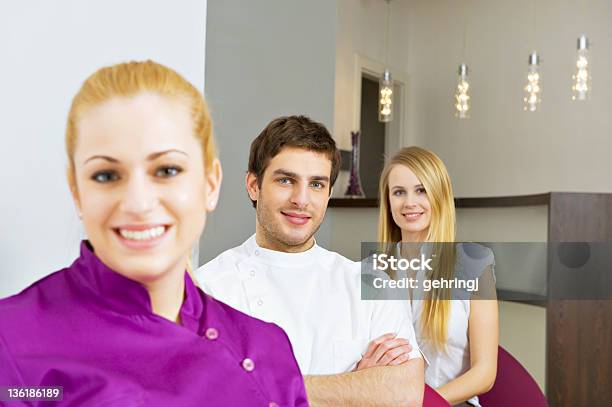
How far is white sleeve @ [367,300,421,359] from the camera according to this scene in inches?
44.5

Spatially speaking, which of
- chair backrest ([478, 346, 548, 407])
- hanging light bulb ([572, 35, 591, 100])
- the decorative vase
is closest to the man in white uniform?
chair backrest ([478, 346, 548, 407])

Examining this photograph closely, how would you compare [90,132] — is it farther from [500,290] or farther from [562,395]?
[500,290]

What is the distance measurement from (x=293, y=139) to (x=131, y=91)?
0.56 meters

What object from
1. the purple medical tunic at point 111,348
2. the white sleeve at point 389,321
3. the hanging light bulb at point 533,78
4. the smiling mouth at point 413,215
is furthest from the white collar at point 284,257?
the hanging light bulb at point 533,78

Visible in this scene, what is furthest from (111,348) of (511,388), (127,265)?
(511,388)

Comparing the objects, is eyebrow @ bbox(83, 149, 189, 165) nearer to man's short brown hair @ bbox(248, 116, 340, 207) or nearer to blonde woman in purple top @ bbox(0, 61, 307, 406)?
blonde woman in purple top @ bbox(0, 61, 307, 406)

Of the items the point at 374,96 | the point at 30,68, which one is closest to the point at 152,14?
the point at 30,68

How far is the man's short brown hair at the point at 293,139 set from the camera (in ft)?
3.51

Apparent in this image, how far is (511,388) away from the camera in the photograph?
1.52m

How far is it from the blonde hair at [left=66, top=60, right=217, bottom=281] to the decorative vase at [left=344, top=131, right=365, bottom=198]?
11.6 feet

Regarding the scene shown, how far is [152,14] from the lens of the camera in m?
0.80

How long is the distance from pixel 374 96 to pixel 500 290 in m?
2.66

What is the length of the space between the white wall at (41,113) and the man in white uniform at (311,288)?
35 cm

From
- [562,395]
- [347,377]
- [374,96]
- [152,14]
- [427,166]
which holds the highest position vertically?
[374,96]
